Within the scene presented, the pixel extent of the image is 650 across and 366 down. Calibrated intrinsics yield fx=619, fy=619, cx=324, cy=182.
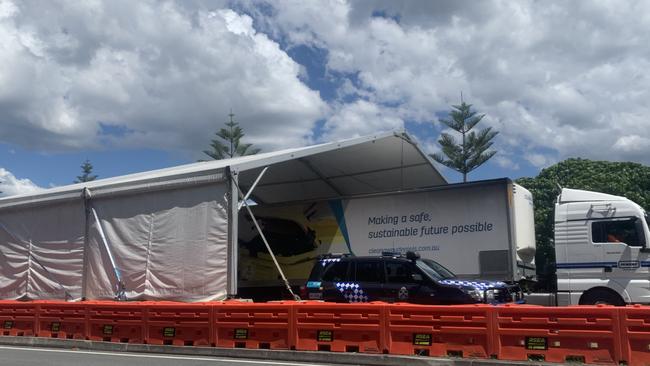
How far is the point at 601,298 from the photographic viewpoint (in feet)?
44.7

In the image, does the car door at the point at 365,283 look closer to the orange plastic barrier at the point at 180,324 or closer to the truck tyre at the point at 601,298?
the orange plastic barrier at the point at 180,324

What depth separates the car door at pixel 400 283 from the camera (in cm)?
1247

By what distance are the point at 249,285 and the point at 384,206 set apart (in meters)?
5.38

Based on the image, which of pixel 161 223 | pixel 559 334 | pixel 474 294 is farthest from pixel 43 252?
pixel 559 334

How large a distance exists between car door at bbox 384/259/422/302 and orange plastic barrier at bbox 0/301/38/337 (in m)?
8.15

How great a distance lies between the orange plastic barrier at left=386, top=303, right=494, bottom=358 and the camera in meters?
9.65

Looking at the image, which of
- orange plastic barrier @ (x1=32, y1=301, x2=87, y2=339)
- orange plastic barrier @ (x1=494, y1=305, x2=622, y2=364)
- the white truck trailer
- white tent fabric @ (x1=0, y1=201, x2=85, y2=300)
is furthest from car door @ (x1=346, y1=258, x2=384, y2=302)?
white tent fabric @ (x1=0, y1=201, x2=85, y2=300)

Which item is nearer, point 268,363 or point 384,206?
point 268,363

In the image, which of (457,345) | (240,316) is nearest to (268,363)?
(240,316)

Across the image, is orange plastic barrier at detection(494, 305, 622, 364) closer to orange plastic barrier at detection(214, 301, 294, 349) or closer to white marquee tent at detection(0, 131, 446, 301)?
orange plastic barrier at detection(214, 301, 294, 349)

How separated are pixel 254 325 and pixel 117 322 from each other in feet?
11.2

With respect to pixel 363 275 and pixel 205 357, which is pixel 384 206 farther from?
pixel 205 357

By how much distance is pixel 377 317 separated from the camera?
10.5 meters

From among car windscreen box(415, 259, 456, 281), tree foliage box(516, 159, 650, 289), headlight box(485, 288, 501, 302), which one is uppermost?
tree foliage box(516, 159, 650, 289)
